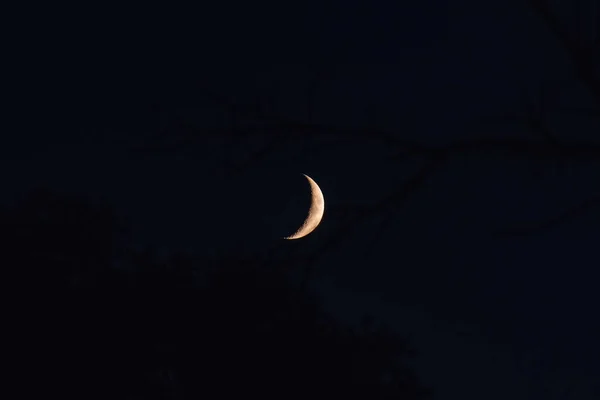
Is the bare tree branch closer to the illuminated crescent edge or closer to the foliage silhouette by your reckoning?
the illuminated crescent edge

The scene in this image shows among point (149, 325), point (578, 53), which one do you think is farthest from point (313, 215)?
point (149, 325)

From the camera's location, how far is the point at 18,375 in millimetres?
13773

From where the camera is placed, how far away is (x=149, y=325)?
49.6 ft

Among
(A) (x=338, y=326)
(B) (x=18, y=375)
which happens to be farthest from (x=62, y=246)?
(A) (x=338, y=326)

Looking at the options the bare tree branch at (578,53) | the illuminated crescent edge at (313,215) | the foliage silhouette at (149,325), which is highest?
the foliage silhouette at (149,325)

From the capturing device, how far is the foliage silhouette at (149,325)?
46.9 feet

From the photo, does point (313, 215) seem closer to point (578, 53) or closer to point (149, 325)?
point (578, 53)

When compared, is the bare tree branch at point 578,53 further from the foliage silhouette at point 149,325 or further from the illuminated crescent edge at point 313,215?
the foliage silhouette at point 149,325

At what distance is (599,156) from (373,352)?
1354 cm

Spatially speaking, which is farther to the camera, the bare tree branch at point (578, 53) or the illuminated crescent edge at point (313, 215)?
the illuminated crescent edge at point (313, 215)

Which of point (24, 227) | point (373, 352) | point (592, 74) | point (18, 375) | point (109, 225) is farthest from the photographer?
point (373, 352)

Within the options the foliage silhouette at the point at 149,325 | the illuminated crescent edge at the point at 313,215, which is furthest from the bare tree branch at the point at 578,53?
the foliage silhouette at the point at 149,325

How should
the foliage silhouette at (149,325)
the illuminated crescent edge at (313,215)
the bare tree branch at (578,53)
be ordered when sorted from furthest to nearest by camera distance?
the foliage silhouette at (149,325)
the illuminated crescent edge at (313,215)
the bare tree branch at (578,53)

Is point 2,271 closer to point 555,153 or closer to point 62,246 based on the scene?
point 62,246
